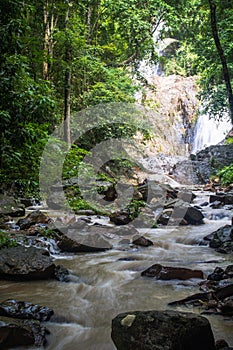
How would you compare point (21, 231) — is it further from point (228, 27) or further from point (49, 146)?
point (228, 27)

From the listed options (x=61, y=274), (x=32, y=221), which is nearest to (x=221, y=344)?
(x=61, y=274)

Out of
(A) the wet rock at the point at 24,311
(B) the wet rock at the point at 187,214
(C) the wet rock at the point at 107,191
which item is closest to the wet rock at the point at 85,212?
(C) the wet rock at the point at 107,191

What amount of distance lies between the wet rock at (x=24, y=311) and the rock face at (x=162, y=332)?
3.41 feet

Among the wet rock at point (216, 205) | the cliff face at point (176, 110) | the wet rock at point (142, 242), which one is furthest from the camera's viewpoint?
the cliff face at point (176, 110)

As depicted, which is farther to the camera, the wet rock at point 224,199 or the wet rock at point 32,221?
the wet rock at point 224,199

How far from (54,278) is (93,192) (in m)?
6.38

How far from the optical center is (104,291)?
13.9 feet

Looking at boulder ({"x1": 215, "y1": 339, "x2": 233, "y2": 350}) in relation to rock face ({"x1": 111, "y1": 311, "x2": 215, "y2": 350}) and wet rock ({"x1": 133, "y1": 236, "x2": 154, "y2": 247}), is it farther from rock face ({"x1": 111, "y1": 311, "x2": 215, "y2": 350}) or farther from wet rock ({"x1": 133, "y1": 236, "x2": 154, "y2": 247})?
wet rock ({"x1": 133, "y1": 236, "x2": 154, "y2": 247})

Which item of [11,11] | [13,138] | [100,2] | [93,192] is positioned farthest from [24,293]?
[100,2]

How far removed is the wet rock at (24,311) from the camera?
298 centimetres

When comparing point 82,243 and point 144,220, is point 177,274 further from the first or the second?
point 144,220

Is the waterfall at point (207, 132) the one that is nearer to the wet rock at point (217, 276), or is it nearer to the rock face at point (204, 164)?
the rock face at point (204, 164)

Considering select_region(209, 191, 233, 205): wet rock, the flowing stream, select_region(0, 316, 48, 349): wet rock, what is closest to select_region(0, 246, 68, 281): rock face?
the flowing stream

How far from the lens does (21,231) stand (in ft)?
22.5
